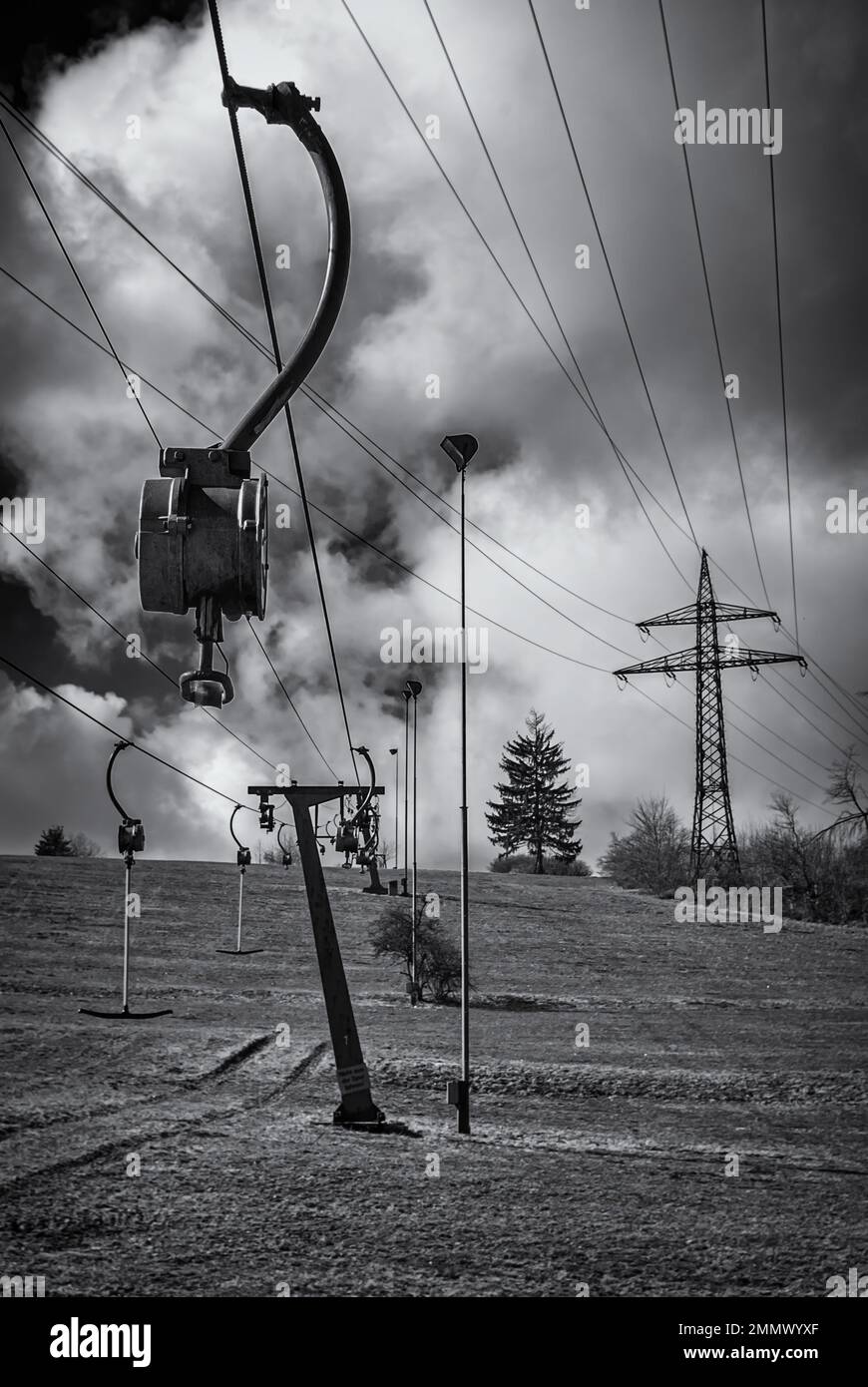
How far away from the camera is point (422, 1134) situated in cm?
1369

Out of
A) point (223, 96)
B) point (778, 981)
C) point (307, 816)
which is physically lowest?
point (778, 981)

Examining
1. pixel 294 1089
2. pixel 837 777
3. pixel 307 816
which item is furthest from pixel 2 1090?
pixel 837 777

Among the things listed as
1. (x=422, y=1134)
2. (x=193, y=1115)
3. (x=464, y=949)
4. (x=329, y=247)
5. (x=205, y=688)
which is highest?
(x=329, y=247)

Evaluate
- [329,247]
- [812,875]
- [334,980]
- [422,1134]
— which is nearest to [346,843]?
[334,980]

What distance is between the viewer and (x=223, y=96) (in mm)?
2898

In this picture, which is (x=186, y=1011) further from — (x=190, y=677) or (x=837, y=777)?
(x=837, y=777)

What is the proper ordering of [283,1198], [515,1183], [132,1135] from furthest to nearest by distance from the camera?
[132,1135] → [515,1183] → [283,1198]

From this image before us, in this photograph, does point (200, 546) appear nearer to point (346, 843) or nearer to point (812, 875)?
point (346, 843)

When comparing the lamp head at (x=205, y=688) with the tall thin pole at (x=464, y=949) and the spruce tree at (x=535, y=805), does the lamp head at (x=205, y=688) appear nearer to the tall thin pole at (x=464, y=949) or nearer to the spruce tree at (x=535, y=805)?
the tall thin pole at (x=464, y=949)

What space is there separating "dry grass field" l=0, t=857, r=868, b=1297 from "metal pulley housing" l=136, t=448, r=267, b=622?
286 inches

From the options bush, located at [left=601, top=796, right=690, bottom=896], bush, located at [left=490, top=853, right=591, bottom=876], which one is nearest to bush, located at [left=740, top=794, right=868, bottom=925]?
bush, located at [left=601, top=796, right=690, bottom=896]

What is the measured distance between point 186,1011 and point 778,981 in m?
20.7

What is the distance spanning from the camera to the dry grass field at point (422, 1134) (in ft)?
28.0

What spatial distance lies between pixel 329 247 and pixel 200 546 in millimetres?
866
